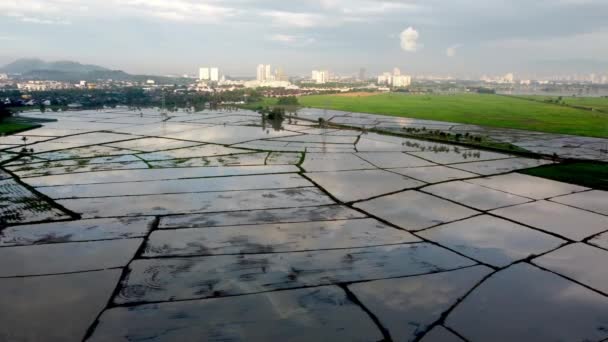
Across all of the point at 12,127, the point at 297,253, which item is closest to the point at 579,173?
the point at 297,253

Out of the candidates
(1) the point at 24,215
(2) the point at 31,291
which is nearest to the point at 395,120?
(1) the point at 24,215

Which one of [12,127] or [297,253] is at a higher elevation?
[12,127]

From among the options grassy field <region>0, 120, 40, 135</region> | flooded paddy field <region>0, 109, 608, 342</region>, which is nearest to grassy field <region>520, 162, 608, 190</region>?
flooded paddy field <region>0, 109, 608, 342</region>

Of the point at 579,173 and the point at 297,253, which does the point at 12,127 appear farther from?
the point at 579,173

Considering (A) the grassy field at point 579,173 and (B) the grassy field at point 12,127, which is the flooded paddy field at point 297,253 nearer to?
(A) the grassy field at point 579,173

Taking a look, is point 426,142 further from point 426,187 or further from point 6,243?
point 6,243

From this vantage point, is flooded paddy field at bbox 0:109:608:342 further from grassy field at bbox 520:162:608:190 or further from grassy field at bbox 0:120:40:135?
grassy field at bbox 0:120:40:135

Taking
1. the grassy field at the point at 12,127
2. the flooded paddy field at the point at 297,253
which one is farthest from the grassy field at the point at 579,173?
the grassy field at the point at 12,127
